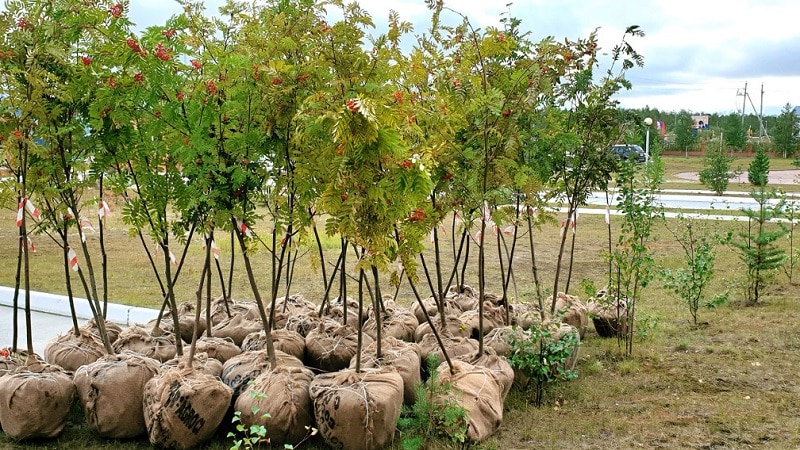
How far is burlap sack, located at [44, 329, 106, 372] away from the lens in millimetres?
5062

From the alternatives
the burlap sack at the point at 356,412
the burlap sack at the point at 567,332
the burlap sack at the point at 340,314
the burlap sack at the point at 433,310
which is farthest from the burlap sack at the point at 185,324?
the burlap sack at the point at 567,332

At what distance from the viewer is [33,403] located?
4.34 meters

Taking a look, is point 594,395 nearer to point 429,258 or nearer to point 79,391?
point 79,391

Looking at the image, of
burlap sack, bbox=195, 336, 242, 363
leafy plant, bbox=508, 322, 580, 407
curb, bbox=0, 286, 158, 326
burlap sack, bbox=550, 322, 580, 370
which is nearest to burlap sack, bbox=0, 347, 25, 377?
burlap sack, bbox=195, 336, 242, 363

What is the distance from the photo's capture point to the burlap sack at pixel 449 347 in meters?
5.21

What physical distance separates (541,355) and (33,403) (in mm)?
3159

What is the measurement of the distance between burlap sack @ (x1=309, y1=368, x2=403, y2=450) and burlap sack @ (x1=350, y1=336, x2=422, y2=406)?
329 millimetres

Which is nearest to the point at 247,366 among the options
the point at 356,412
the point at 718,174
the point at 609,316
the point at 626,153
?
the point at 356,412

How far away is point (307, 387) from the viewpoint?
14.5ft

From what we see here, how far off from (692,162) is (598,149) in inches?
1525

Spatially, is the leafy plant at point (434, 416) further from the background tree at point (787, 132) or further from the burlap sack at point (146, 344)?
the background tree at point (787, 132)

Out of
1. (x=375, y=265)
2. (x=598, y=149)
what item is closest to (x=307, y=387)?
(x=375, y=265)

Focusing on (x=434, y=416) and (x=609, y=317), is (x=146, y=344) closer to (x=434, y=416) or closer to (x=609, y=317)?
(x=434, y=416)

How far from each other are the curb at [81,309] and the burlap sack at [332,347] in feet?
8.98
